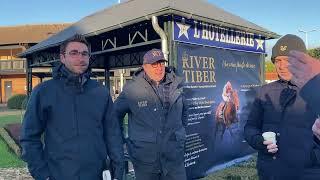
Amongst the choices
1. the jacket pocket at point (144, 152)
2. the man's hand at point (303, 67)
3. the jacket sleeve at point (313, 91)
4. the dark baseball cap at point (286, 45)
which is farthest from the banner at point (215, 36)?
the jacket sleeve at point (313, 91)

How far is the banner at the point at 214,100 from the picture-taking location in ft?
22.2

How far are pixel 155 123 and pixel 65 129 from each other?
133cm

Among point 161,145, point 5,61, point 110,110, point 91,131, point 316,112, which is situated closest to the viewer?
point 316,112

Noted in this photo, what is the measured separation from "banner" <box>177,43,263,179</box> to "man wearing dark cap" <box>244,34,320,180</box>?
108 inches

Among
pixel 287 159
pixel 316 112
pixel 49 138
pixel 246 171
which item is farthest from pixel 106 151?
pixel 246 171

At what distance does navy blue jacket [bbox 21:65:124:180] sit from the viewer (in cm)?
295

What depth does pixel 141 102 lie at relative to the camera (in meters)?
4.23

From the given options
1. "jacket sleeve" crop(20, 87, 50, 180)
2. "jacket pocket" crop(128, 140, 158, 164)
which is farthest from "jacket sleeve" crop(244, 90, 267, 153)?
"jacket sleeve" crop(20, 87, 50, 180)

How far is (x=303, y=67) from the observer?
1540 mm

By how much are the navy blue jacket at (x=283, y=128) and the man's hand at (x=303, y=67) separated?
50.6 inches

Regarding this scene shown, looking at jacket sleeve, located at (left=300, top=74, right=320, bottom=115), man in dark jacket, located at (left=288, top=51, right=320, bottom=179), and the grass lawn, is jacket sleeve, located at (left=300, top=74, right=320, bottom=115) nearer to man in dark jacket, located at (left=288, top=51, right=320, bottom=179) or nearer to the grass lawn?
man in dark jacket, located at (left=288, top=51, right=320, bottom=179)

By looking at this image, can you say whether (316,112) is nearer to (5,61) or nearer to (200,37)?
(200,37)

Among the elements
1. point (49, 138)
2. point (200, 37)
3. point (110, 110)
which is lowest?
point (49, 138)

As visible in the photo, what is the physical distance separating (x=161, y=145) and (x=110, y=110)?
105cm
